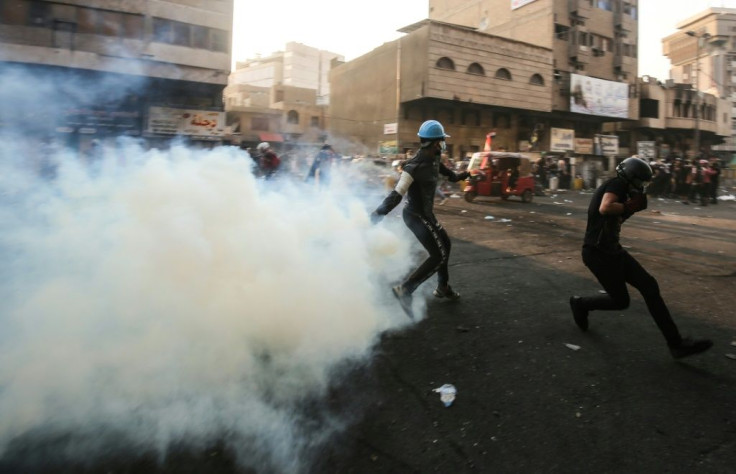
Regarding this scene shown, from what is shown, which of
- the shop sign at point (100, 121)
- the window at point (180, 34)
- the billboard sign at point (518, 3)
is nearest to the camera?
the shop sign at point (100, 121)

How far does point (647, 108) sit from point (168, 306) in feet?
170

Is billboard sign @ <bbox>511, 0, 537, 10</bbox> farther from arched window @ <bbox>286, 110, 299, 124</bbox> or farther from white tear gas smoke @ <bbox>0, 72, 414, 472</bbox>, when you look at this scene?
white tear gas smoke @ <bbox>0, 72, 414, 472</bbox>

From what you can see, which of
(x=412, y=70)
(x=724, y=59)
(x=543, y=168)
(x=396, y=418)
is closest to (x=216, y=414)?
(x=396, y=418)

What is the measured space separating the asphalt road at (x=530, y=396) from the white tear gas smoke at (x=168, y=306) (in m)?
0.18

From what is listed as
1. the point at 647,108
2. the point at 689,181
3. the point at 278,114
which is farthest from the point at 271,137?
the point at 647,108

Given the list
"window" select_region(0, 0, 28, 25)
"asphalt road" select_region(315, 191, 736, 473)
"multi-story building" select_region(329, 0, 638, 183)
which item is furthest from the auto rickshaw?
"window" select_region(0, 0, 28, 25)

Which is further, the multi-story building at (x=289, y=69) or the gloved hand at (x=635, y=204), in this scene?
the multi-story building at (x=289, y=69)

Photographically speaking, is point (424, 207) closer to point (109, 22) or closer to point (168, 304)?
point (168, 304)

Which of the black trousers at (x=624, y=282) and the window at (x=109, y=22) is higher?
the window at (x=109, y=22)

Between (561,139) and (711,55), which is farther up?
(711,55)

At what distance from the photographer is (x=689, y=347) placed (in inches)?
121

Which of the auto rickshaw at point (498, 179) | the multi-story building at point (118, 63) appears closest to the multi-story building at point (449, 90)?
the multi-story building at point (118, 63)

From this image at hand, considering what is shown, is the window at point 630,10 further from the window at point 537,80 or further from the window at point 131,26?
the window at point 131,26

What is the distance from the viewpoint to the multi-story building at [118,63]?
574 centimetres
